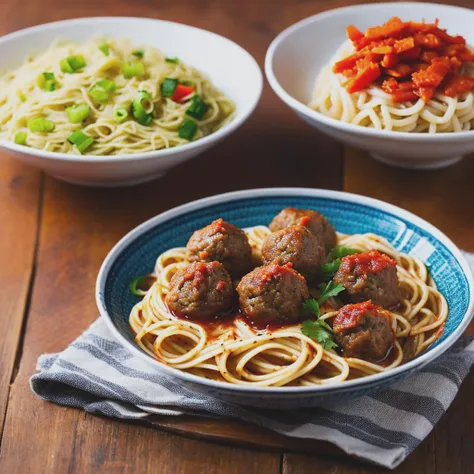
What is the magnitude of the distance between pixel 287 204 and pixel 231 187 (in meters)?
0.82

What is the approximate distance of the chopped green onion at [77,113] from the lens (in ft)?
16.1

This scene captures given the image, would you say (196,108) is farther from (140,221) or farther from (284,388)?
(284,388)

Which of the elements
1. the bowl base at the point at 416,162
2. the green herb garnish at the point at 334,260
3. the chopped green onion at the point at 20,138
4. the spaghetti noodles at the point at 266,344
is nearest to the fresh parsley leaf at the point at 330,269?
the green herb garnish at the point at 334,260

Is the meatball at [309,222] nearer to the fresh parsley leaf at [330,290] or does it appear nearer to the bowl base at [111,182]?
the fresh parsley leaf at [330,290]

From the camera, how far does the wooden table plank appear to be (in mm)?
3861

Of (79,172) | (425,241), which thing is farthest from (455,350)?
(79,172)

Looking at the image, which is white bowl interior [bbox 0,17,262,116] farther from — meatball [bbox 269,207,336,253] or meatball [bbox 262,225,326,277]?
meatball [bbox 262,225,326,277]

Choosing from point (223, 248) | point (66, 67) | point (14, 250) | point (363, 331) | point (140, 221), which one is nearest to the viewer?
point (363, 331)

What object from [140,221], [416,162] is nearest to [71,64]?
[140,221]

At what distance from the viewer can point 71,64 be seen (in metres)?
5.27

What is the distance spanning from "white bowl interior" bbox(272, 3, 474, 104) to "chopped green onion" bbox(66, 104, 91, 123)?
1.32 meters

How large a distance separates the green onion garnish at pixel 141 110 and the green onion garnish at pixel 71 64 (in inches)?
20.5

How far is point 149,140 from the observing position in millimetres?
4961

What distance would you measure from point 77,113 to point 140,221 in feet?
2.53
